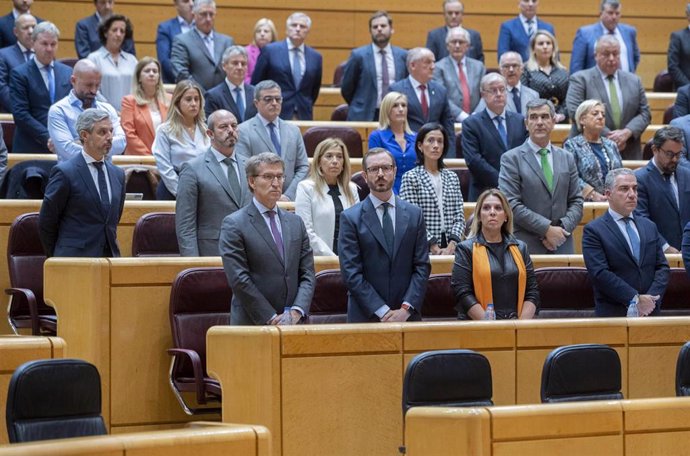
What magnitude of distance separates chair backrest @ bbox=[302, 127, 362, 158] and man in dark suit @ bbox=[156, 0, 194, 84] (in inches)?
51.7

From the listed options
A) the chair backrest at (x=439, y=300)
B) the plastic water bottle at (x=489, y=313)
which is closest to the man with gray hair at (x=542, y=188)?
the chair backrest at (x=439, y=300)

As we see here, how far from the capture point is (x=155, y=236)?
5.83 m

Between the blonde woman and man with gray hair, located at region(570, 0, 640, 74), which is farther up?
man with gray hair, located at region(570, 0, 640, 74)

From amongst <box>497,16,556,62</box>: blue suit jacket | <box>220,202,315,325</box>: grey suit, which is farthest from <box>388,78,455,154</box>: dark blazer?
<box>220,202,315,325</box>: grey suit

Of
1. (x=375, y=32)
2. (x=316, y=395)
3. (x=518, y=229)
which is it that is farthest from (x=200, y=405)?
(x=375, y=32)

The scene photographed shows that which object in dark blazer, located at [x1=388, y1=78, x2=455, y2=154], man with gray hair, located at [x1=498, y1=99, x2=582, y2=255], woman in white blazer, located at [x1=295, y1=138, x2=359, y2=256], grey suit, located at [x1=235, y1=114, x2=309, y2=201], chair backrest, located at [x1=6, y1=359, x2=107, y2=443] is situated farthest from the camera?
dark blazer, located at [x1=388, y1=78, x2=455, y2=154]

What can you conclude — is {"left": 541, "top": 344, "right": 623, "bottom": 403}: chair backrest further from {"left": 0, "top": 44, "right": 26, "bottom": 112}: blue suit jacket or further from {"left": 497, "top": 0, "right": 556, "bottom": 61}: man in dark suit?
{"left": 497, "top": 0, "right": 556, "bottom": 61}: man in dark suit

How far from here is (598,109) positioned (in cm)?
661

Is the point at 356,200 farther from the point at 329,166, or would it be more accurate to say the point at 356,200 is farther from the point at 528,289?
the point at 528,289

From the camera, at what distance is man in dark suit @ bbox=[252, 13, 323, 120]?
27.2 feet

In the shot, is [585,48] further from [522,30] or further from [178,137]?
[178,137]

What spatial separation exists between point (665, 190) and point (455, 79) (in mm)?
2436

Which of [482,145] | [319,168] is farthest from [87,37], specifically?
[319,168]

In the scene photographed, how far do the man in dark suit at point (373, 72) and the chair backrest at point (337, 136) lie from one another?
0.53 m
